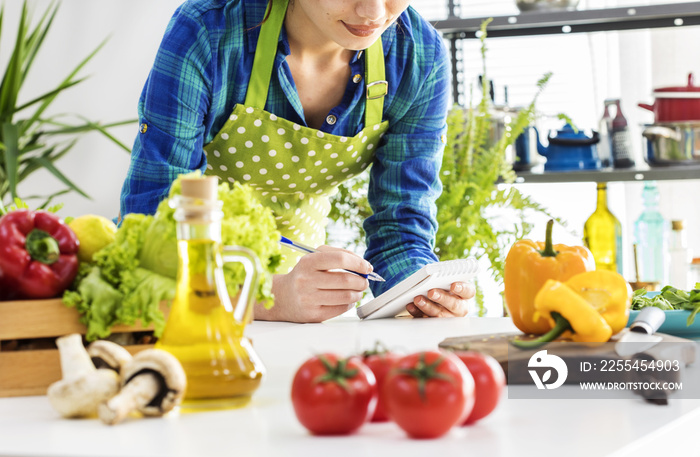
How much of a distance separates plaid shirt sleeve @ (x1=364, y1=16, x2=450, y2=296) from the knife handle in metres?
Result: 0.72

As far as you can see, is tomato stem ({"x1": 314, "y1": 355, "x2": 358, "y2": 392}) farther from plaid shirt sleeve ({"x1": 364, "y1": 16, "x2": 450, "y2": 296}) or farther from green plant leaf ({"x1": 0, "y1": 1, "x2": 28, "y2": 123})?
green plant leaf ({"x1": 0, "y1": 1, "x2": 28, "y2": 123})

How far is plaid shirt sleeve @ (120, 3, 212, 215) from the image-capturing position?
1394 mm

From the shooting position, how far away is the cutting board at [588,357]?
0.76m

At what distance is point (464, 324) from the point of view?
4.21 feet

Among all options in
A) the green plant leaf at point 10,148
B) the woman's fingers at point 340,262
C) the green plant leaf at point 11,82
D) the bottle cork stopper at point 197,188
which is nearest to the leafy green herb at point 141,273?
the bottle cork stopper at point 197,188

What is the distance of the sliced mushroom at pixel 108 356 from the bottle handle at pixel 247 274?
11 cm

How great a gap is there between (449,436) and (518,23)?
2701mm

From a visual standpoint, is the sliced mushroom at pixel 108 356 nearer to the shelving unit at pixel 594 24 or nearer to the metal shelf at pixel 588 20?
the shelving unit at pixel 594 24

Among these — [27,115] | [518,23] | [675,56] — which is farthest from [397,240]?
[27,115]

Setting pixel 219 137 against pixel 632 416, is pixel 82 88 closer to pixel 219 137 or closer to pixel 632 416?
pixel 219 137

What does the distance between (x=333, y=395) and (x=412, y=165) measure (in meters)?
1.15

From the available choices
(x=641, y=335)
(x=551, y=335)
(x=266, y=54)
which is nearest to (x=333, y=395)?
(x=551, y=335)

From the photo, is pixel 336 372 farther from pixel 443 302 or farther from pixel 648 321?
pixel 443 302

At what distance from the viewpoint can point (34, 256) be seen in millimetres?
788
